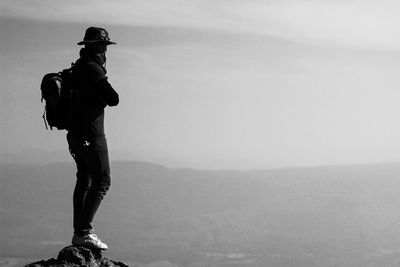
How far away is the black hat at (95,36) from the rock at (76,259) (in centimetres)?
456

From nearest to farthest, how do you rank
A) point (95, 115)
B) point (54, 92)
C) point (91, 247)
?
point (54, 92) → point (95, 115) → point (91, 247)

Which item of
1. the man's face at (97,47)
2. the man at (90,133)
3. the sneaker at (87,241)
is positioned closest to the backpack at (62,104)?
the man at (90,133)

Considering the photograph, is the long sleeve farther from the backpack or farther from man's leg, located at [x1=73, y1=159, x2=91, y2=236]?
man's leg, located at [x1=73, y1=159, x2=91, y2=236]

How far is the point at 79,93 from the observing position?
34.1 feet

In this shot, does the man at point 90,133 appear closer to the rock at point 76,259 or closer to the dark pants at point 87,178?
the dark pants at point 87,178

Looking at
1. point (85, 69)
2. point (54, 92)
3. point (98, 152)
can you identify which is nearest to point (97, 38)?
point (85, 69)

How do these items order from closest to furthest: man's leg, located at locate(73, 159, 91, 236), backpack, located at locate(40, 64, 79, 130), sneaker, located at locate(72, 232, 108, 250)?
backpack, located at locate(40, 64, 79, 130), man's leg, located at locate(73, 159, 91, 236), sneaker, located at locate(72, 232, 108, 250)

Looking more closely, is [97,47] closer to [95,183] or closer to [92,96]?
[92,96]

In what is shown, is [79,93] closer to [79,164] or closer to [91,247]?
[79,164]

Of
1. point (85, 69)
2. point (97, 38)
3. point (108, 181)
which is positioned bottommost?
point (108, 181)

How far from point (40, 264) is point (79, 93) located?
3817 millimetres

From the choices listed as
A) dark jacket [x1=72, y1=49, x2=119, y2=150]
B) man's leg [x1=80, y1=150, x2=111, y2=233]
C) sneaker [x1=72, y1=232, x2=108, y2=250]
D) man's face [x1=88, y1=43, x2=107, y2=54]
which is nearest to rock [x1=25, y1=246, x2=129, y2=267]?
sneaker [x1=72, y1=232, x2=108, y2=250]

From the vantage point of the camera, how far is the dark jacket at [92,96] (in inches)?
408

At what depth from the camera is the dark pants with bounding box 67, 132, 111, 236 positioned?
35.2 ft
